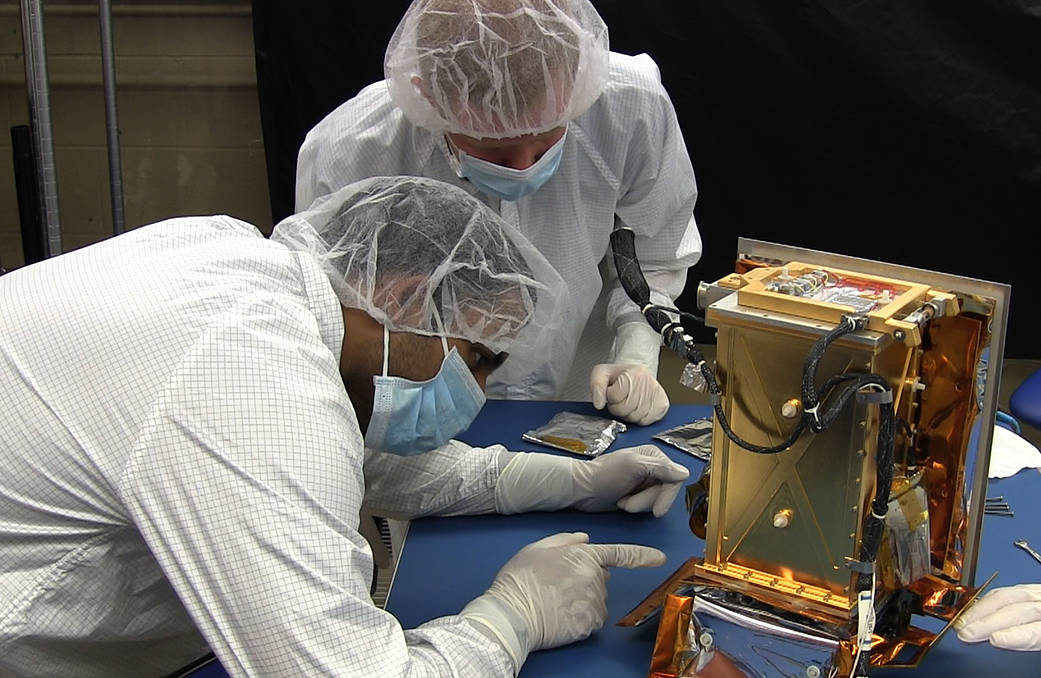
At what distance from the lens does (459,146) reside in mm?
1652

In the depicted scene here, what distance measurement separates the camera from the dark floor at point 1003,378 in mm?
3291

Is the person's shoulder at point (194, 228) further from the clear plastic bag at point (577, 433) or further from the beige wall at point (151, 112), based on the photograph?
the beige wall at point (151, 112)

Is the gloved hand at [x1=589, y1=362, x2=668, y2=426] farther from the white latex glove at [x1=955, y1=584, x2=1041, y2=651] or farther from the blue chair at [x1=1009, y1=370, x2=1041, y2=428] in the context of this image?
the blue chair at [x1=1009, y1=370, x2=1041, y2=428]

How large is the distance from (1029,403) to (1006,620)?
1414mm

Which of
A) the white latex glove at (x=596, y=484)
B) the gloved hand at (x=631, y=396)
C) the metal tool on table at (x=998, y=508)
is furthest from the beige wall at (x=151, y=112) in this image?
the metal tool on table at (x=998, y=508)

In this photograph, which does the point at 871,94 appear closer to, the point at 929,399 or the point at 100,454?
the point at 929,399

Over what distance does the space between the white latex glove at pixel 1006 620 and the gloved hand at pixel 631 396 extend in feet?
2.24

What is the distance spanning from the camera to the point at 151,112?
329 cm

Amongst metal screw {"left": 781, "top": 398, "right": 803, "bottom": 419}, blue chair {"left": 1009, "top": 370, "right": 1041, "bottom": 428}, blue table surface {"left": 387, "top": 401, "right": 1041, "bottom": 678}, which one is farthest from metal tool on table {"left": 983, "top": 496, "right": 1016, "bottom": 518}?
blue chair {"left": 1009, "top": 370, "right": 1041, "bottom": 428}

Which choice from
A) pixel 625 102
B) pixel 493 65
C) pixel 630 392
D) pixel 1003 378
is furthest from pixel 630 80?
pixel 1003 378

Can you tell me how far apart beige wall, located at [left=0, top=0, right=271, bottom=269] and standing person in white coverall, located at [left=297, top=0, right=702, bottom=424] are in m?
1.50

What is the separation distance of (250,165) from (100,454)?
2471mm

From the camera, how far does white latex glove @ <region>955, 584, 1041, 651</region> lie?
3.61ft

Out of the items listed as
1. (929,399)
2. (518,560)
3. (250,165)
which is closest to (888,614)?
(929,399)
